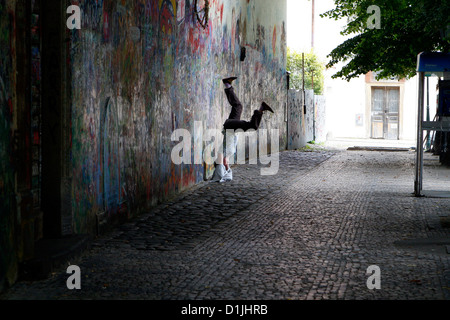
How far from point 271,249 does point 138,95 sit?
3045 mm

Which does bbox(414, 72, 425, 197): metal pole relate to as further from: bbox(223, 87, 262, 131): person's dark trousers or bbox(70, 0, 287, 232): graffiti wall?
bbox(70, 0, 287, 232): graffiti wall

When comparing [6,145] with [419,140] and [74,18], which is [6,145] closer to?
[74,18]

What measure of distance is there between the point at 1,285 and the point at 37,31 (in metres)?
2.38

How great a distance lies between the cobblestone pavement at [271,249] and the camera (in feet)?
16.8

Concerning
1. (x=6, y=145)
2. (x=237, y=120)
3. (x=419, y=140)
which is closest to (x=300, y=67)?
(x=237, y=120)

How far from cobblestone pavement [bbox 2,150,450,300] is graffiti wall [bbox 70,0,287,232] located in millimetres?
457

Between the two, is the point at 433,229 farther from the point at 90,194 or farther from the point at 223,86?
the point at 223,86

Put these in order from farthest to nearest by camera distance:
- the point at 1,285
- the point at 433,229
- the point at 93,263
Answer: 1. the point at 433,229
2. the point at 93,263
3. the point at 1,285

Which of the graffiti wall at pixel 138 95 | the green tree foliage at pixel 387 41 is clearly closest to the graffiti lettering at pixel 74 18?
the graffiti wall at pixel 138 95

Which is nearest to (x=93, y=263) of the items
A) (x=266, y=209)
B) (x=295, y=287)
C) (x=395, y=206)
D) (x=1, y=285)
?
(x=1, y=285)

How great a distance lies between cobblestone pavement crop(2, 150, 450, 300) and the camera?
5121 mm

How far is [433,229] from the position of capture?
7.91 metres

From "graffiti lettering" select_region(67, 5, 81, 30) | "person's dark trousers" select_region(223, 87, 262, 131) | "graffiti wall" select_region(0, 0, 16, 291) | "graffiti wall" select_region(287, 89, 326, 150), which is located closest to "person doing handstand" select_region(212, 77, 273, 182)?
"person's dark trousers" select_region(223, 87, 262, 131)

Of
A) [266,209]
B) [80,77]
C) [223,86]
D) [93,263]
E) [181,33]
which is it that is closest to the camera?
[93,263]
